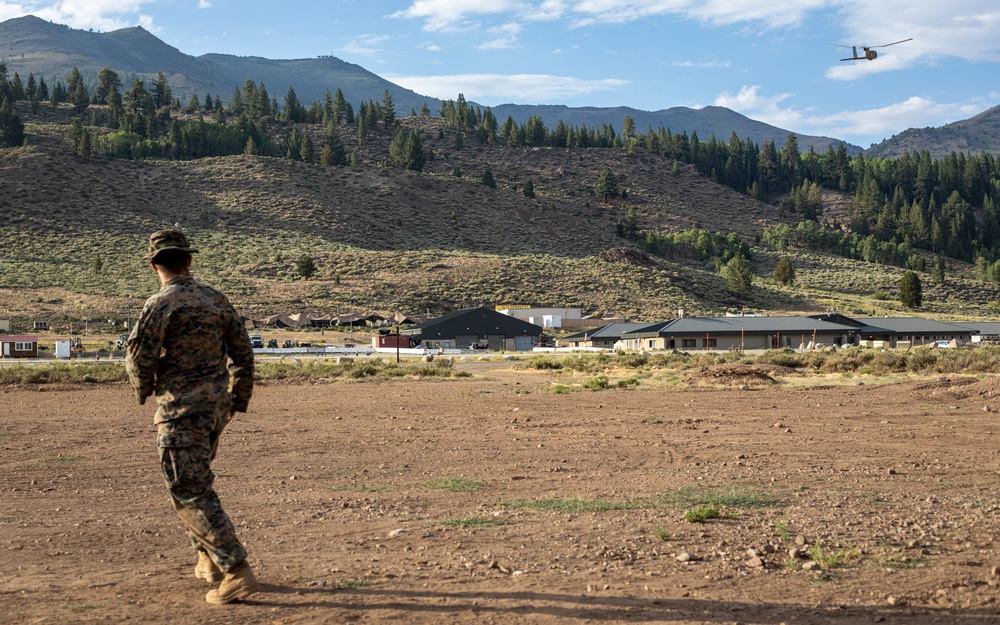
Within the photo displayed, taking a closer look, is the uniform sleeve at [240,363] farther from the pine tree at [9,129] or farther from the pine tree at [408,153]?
the pine tree at [408,153]

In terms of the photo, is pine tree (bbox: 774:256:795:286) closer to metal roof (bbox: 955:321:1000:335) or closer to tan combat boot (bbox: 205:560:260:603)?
metal roof (bbox: 955:321:1000:335)

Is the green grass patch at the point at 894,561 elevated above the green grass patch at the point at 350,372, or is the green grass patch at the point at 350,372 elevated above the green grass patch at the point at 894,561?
the green grass patch at the point at 894,561

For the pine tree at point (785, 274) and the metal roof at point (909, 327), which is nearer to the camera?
the metal roof at point (909, 327)

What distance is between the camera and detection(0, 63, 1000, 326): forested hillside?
9094 cm

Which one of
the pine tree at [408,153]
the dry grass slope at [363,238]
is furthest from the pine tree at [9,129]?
the pine tree at [408,153]

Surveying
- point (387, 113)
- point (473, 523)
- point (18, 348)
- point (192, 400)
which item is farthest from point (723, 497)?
point (387, 113)

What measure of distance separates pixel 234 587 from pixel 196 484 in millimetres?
587

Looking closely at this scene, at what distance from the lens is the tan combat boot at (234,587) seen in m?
5.09

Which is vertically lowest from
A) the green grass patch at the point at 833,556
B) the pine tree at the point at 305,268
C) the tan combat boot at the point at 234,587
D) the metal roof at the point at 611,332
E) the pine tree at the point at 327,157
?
the metal roof at the point at 611,332

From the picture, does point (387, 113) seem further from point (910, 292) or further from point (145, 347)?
point (145, 347)

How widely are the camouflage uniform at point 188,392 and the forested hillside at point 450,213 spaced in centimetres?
7376

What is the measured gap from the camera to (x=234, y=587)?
16.7 ft

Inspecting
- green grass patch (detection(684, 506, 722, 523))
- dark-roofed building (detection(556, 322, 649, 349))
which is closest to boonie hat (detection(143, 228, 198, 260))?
green grass patch (detection(684, 506, 722, 523))

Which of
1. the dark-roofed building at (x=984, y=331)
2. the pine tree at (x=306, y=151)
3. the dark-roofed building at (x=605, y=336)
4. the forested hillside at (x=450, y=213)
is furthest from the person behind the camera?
the pine tree at (x=306, y=151)
